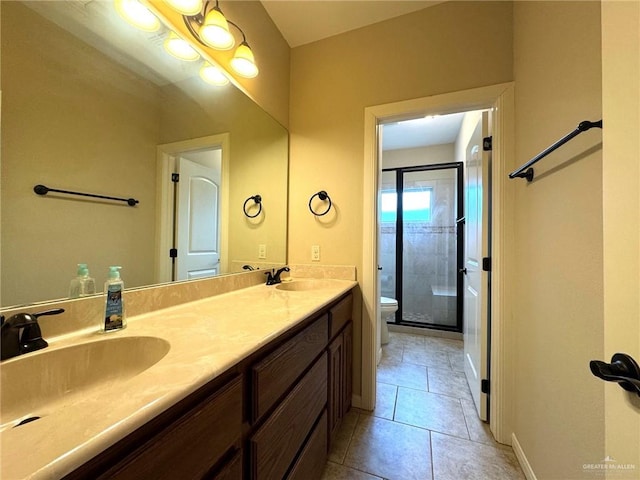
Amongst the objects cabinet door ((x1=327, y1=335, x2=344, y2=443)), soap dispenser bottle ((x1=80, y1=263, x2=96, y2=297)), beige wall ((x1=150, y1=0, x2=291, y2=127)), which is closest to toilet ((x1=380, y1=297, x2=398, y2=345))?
cabinet door ((x1=327, y1=335, x2=344, y2=443))

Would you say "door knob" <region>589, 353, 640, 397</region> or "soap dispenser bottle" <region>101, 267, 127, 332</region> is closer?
"door knob" <region>589, 353, 640, 397</region>

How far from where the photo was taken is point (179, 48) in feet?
3.77

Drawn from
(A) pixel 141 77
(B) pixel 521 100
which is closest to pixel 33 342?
(A) pixel 141 77

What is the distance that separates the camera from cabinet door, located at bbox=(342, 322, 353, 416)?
4.95ft

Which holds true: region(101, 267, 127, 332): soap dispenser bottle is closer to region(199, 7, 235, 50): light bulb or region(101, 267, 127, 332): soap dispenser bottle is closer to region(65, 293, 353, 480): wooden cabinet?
region(65, 293, 353, 480): wooden cabinet

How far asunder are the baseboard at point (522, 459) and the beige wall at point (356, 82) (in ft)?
2.89

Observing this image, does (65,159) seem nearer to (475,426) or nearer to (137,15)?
(137,15)

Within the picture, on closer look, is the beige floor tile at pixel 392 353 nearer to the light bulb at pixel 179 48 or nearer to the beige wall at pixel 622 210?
the beige wall at pixel 622 210

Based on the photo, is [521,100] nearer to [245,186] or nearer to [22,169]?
[245,186]

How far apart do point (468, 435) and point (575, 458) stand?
716 millimetres

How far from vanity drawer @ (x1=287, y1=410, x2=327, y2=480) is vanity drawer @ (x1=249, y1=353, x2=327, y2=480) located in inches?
1.8

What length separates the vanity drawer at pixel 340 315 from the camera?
1.29 meters

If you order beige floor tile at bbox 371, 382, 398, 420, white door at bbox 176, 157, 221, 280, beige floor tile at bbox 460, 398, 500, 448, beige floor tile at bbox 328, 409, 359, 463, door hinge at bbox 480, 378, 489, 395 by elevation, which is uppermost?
white door at bbox 176, 157, 221, 280

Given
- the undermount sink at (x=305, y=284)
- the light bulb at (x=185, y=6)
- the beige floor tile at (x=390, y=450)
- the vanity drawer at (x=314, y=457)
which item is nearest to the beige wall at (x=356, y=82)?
the undermount sink at (x=305, y=284)
